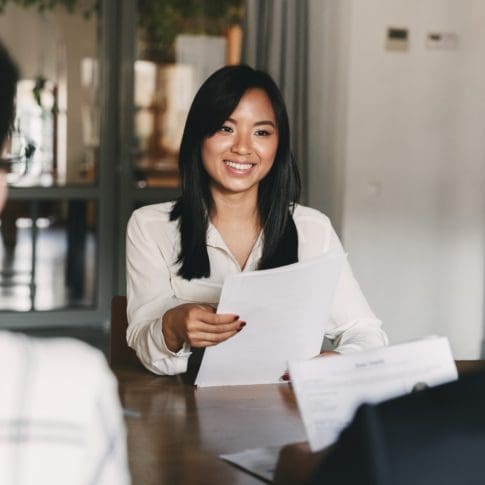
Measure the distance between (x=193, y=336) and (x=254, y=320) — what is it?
117 mm

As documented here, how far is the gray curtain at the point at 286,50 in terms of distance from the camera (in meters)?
5.06

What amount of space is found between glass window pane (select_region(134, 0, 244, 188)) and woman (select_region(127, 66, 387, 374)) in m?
3.55

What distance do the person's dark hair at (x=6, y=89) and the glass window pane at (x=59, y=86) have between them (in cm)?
497

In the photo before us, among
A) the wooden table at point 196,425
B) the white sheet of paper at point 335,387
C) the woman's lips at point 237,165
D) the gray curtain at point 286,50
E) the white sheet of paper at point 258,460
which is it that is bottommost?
the wooden table at point 196,425

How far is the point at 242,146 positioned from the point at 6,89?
1392 mm

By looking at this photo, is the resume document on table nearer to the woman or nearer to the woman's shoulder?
the woman

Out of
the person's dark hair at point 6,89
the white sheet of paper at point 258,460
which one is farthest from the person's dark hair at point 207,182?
the person's dark hair at point 6,89

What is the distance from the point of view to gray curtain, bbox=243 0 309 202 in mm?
5062

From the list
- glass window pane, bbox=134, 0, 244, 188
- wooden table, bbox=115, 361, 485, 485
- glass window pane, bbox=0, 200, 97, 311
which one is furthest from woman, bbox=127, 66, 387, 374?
glass window pane, bbox=0, 200, 97, 311

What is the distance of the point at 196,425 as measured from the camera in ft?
5.44

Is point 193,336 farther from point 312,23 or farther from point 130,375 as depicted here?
point 312,23

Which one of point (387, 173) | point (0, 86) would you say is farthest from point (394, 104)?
point (0, 86)

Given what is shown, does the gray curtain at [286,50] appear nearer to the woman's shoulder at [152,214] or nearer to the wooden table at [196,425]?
the woman's shoulder at [152,214]

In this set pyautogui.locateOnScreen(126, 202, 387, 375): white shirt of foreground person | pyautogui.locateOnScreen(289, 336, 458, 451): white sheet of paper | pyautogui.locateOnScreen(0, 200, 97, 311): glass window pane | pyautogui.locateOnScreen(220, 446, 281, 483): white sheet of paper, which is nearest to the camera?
pyautogui.locateOnScreen(289, 336, 458, 451): white sheet of paper
